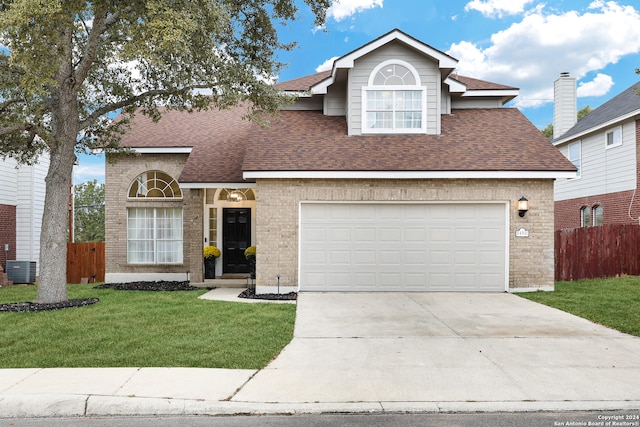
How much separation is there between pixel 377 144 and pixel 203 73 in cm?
499

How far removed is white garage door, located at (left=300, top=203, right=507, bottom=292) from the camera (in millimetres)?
12422

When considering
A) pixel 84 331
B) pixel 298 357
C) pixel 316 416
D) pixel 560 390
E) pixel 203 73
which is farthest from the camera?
pixel 203 73

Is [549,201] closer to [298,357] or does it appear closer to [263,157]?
[263,157]

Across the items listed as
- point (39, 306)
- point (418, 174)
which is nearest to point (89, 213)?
point (39, 306)

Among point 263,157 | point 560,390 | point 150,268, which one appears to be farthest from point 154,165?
point 560,390

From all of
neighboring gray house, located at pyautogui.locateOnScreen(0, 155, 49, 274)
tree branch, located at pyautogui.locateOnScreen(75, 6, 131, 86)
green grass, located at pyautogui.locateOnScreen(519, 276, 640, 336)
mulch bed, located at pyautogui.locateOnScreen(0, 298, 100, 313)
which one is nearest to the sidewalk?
green grass, located at pyautogui.locateOnScreen(519, 276, 640, 336)

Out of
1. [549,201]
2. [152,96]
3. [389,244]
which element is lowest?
[389,244]

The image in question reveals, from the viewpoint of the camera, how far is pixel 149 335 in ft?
Answer: 25.3

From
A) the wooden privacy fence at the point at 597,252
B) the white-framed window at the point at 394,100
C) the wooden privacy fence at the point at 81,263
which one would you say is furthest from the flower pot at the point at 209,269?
the wooden privacy fence at the point at 597,252

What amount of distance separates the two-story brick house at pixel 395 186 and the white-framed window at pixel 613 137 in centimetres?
743

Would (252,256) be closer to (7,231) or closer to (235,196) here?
(235,196)

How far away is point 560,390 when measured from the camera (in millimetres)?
5324

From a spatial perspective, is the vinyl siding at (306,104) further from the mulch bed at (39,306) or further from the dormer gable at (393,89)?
the mulch bed at (39,306)

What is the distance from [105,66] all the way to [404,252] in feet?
30.4
